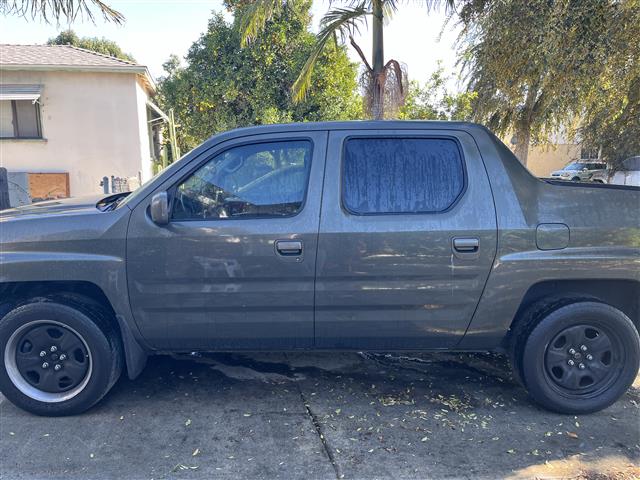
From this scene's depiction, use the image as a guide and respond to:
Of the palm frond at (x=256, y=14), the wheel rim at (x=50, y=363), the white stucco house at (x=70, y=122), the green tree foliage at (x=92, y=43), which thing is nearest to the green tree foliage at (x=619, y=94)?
the palm frond at (x=256, y=14)

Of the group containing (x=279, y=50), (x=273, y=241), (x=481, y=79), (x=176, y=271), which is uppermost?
(x=279, y=50)

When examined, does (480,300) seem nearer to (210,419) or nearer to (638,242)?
(638,242)

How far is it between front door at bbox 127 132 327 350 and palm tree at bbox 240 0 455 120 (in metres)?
4.68

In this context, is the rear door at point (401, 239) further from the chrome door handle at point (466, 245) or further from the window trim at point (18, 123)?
the window trim at point (18, 123)

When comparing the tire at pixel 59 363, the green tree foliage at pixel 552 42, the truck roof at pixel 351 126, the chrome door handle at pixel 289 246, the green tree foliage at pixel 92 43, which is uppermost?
the green tree foliage at pixel 92 43

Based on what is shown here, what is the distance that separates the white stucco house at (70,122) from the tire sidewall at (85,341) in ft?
33.5

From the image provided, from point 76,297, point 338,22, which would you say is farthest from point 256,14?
point 76,297

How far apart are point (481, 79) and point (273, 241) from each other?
19.1ft

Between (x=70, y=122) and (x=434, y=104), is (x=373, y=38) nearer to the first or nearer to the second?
(x=434, y=104)

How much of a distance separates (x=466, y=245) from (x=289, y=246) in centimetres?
114

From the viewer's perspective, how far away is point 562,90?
5297 mm

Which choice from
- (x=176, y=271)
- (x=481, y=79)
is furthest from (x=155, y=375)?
(x=481, y=79)

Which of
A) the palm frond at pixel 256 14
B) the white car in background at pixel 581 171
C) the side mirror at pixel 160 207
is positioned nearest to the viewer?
the side mirror at pixel 160 207

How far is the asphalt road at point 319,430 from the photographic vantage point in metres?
2.77
